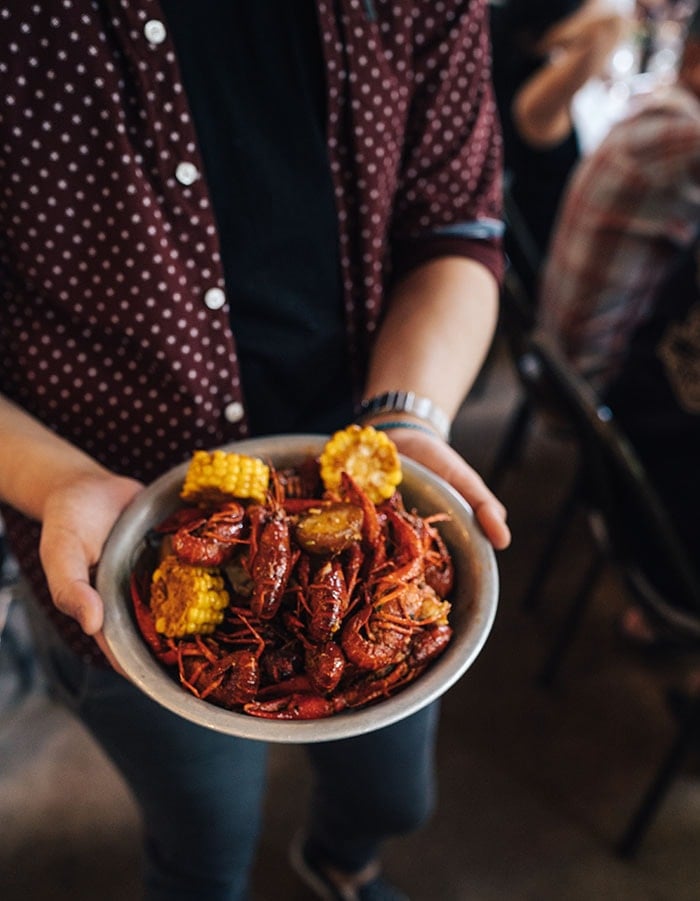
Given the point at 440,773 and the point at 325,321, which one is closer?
the point at 325,321

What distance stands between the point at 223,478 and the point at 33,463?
229 millimetres

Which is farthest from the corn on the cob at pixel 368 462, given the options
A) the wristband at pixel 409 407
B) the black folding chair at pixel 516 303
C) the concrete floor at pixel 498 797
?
the concrete floor at pixel 498 797

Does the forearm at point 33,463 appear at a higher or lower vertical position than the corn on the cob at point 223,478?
lower

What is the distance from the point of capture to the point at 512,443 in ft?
7.97

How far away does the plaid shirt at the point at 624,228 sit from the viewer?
1608mm

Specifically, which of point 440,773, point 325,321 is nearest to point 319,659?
point 325,321

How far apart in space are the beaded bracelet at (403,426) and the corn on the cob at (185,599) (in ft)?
0.90

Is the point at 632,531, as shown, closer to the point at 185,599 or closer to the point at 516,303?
the point at 516,303

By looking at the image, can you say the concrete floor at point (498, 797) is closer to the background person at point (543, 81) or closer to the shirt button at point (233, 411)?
the shirt button at point (233, 411)

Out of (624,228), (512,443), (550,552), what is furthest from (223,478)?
(512,443)

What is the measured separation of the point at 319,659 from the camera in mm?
698

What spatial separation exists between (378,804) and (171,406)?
2.24 ft

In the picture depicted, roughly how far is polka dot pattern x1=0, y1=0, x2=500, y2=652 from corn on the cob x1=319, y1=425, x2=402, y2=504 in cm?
18

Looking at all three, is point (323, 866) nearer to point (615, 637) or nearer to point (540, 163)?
point (615, 637)
